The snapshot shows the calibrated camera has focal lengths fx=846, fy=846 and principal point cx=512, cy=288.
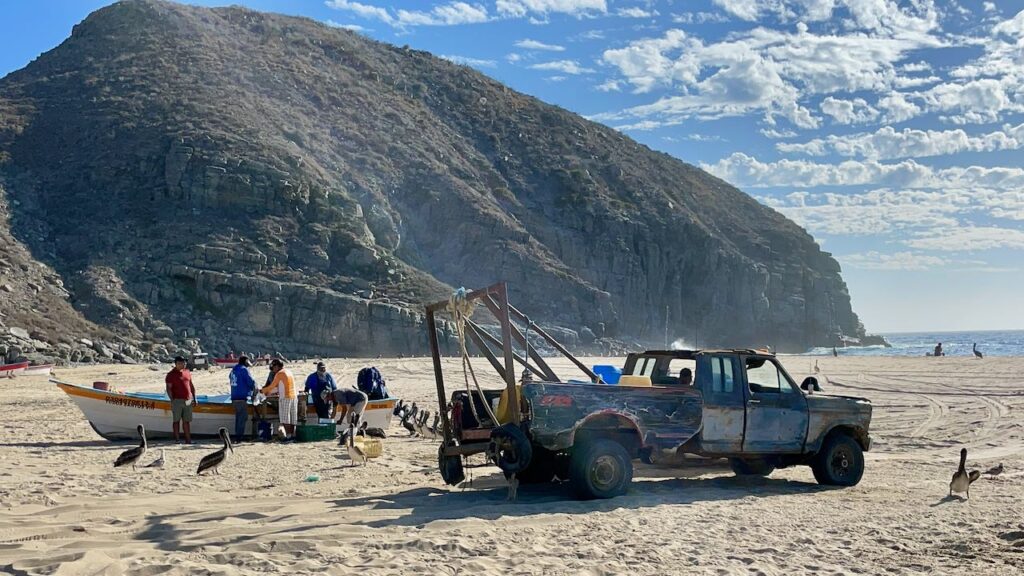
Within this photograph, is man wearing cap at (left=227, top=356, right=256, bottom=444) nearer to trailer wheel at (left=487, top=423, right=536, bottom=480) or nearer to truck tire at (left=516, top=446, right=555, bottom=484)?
truck tire at (left=516, top=446, right=555, bottom=484)

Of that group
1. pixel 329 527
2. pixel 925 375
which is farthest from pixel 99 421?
pixel 925 375

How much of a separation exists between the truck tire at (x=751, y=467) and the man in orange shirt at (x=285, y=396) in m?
8.02

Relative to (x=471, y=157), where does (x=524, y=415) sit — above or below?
below

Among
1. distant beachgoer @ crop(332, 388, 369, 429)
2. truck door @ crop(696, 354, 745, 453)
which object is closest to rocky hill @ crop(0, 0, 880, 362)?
distant beachgoer @ crop(332, 388, 369, 429)

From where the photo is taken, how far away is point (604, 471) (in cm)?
967

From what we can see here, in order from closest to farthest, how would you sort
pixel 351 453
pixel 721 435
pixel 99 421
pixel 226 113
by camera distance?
pixel 721 435, pixel 351 453, pixel 99 421, pixel 226 113

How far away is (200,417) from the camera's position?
51.7 feet

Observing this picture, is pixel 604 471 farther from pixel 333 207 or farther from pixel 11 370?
pixel 333 207

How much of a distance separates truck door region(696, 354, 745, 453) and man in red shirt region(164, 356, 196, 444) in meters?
9.50

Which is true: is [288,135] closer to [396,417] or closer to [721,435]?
[396,417]

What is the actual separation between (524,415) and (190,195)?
168ft

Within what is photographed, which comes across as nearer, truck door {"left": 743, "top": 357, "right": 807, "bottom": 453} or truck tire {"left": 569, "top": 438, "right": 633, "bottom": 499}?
truck tire {"left": 569, "top": 438, "right": 633, "bottom": 499}

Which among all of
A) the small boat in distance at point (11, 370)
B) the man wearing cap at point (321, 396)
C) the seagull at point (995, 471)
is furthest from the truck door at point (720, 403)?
the small boat in distance at point (11, 370)

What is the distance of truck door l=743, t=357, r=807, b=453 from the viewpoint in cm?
1081
